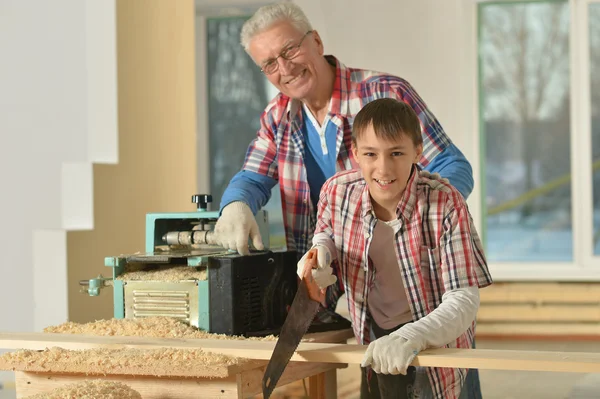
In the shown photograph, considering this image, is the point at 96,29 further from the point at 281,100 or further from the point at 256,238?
the point at 256,238

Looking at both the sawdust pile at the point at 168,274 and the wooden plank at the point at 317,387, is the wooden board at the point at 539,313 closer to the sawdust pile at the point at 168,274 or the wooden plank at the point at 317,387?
the wooden plank at the point at 317,387

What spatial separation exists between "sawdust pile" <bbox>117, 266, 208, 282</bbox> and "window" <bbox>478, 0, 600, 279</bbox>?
407 centimetres

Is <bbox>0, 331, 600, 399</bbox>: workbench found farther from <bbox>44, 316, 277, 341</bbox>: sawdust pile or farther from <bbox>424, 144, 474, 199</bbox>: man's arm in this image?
<bbox>424, 144, 474, 199</bbox>: man's arm

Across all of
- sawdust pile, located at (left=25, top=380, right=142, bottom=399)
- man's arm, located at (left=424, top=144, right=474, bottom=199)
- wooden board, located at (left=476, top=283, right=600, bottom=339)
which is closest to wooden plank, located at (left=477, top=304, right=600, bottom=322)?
wooden board, located at (left=476, top=283, right=600, bottom=339)

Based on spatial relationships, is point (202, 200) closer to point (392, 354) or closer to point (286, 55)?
point (286, 55)

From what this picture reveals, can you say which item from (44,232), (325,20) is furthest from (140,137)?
(325,20)

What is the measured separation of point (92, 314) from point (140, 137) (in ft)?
3.30

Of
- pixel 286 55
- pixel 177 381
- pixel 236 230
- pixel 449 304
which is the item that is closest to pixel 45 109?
pixel 286 55

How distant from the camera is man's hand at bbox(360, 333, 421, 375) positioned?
1.66 meters

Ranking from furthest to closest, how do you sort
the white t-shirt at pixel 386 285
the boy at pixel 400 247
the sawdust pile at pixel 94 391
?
1. the white t-shirt at pixel 386 285
2. the boy at pixel 400 247
3. the sawdust pile at pixel 94 391

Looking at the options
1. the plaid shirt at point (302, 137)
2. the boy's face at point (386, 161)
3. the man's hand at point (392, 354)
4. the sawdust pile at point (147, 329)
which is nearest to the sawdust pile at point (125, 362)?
the sawdust pile at point (147, 329)

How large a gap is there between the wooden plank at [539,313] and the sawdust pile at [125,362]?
4.28m

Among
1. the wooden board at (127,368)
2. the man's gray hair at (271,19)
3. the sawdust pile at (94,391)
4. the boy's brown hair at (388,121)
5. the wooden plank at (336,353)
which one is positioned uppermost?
the man's gray hair at (271,19)

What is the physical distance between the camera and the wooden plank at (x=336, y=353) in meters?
1.67
